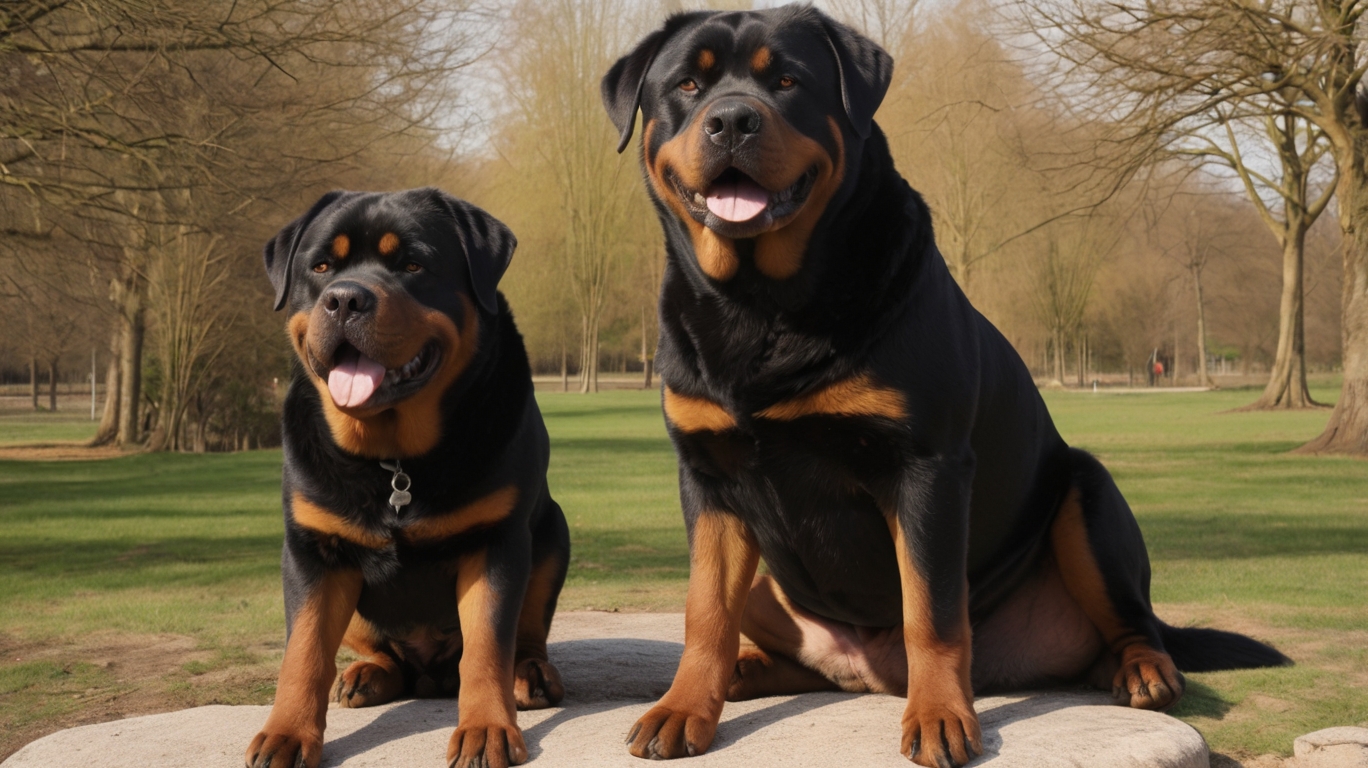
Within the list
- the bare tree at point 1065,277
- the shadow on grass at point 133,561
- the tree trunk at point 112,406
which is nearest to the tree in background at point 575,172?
the bare tree at point 1065,277

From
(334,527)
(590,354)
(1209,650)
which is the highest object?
(590,354)

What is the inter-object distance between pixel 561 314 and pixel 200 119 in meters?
40.7

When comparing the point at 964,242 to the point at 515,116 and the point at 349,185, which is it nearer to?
the point at 515,116

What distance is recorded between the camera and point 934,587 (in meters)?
3.06

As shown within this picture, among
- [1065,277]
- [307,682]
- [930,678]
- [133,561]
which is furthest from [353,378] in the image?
[1065,277]

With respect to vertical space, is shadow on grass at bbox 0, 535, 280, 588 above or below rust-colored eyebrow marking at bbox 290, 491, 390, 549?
below

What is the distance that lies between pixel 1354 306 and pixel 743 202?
16984mm

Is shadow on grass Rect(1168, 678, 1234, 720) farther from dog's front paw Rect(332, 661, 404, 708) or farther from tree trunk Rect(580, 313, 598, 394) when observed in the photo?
tree trunk Rect(580, 313, 598, 394)

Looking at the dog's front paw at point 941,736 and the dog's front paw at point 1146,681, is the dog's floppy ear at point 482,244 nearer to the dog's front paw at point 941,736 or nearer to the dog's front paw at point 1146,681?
the dog's front paw at point 941,736

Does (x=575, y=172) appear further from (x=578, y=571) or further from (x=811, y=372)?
(x=811, y=372)

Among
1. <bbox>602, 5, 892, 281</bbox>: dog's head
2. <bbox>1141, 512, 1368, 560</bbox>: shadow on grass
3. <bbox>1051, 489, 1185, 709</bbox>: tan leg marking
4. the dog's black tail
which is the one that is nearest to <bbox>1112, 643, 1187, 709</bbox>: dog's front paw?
<bbox>1051, 489, 1185, 709</bbox>: tan leg marking

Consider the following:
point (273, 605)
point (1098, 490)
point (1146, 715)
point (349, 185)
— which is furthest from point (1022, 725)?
point (349, 185)

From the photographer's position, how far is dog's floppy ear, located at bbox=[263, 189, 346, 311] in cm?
383

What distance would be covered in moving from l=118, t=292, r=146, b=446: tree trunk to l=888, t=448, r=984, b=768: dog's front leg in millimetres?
22047
